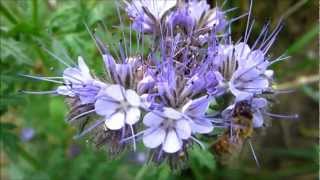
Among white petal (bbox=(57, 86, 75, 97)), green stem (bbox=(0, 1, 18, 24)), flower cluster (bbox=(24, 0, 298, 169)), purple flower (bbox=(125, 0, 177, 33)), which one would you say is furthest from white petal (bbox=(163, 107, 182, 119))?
green stem (bbox=(0, 1, 18, 24))

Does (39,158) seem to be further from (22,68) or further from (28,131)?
(22,68)

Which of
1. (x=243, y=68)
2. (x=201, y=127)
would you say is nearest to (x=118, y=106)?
(x=201, y=127)

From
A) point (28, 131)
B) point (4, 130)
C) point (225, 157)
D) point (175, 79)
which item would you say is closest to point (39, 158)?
point (28, 131)

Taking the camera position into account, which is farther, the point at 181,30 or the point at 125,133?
the point at 181,30

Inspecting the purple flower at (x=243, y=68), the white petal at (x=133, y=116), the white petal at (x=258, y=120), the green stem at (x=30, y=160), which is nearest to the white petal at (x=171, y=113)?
the white petal at (x=133, y=116)

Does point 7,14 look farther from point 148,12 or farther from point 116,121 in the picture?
point 116,121

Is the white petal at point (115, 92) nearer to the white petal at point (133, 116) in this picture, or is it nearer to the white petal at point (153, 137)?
the white petal at point (133, 116)
